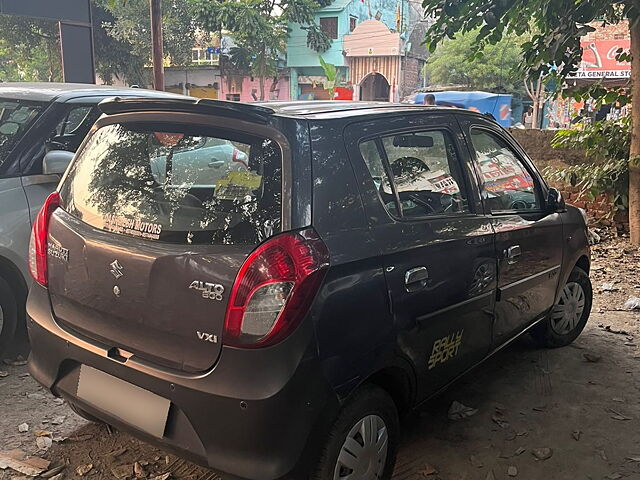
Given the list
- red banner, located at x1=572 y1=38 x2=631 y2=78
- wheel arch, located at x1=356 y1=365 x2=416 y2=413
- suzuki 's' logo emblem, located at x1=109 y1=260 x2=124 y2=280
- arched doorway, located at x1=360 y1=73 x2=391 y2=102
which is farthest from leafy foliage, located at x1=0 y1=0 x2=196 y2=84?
wheel arch, located at x1=356 y1=365 x2=416 y2=413

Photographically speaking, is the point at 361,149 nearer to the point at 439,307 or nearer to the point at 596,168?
the point at 439,307

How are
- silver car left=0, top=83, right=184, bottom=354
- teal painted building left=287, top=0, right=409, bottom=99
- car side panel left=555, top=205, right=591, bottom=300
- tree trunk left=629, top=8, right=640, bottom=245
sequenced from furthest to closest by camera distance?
teal painted building left=287, top=0, right=409, bottom=99 < tree trunk left=629, top=8, right=640, bottom=245 < car side panel left=555, top=205, right=591, bottom=300 < silver car left=0, top=83, right=184, bottom=354

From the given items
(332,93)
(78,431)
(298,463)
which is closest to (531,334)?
(298,463)

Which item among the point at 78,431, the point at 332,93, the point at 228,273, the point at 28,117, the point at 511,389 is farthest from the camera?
the point at 332,93

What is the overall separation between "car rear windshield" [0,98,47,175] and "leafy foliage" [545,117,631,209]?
6.36m

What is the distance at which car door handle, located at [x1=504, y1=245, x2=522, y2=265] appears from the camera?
10.6ft

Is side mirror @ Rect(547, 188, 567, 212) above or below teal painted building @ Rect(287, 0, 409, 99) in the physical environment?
below

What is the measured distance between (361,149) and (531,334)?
260cm

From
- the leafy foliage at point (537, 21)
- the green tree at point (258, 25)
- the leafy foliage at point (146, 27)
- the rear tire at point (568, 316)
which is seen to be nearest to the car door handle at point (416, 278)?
the rear tire at point (568, 316)

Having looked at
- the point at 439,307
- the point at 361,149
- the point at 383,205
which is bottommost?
the point at 439,307

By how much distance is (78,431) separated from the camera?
3.14m

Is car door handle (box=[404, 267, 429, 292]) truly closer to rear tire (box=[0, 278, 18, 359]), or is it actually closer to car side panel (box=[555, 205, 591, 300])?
car side panel (box=[555, 205, 591, 300])

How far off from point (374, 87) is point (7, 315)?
38.1 meters

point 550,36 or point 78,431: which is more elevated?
point 550,36
